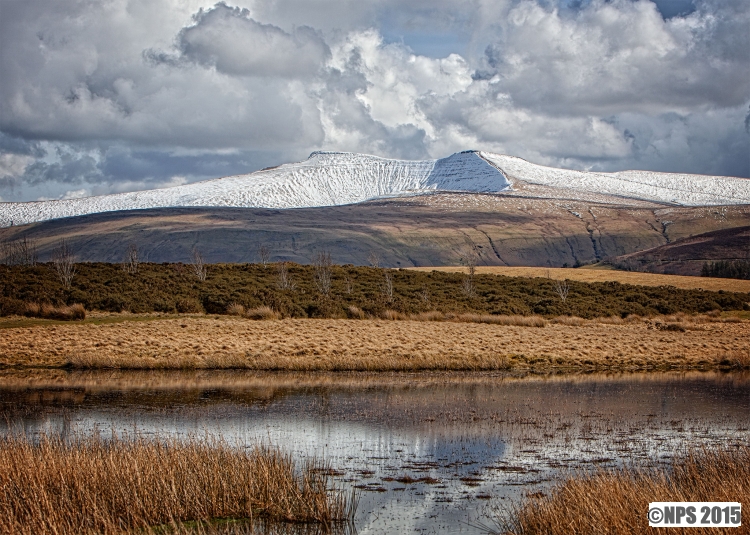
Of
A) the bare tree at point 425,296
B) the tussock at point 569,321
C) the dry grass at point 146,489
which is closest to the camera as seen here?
the dry grass at point 146,489

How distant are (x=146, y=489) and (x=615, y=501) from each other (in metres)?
8.06

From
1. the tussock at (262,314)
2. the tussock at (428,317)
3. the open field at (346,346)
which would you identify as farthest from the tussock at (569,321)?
the tussock at (262,314)

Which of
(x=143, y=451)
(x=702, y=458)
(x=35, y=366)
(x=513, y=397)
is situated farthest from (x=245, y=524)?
(x=35, y=366)

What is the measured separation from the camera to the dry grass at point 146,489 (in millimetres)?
13227

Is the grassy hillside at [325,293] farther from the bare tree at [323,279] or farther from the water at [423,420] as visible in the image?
the water at [423,420]

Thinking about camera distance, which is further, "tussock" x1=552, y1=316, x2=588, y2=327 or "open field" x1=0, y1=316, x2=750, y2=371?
"tussock" x1=552, y1=316, x2=588, y2=327

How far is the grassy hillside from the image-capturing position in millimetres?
55875

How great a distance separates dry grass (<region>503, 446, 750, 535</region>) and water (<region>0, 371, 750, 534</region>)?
141cm

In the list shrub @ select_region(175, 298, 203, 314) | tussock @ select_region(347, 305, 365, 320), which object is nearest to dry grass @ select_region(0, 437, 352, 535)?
shrub @ select_region(175, 298, 203, 314)

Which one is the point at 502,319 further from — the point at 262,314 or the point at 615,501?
the point at 615,501

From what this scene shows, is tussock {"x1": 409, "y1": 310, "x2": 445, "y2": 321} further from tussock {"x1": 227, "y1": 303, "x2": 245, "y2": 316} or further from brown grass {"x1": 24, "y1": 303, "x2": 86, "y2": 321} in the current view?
brown grass {"x1": 24, "y1": 303, "x2": 86, "y2": 321}

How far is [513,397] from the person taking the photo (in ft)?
96.7

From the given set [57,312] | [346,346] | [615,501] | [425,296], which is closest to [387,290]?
[425,296]

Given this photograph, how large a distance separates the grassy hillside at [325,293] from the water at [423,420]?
2110 centimetres
